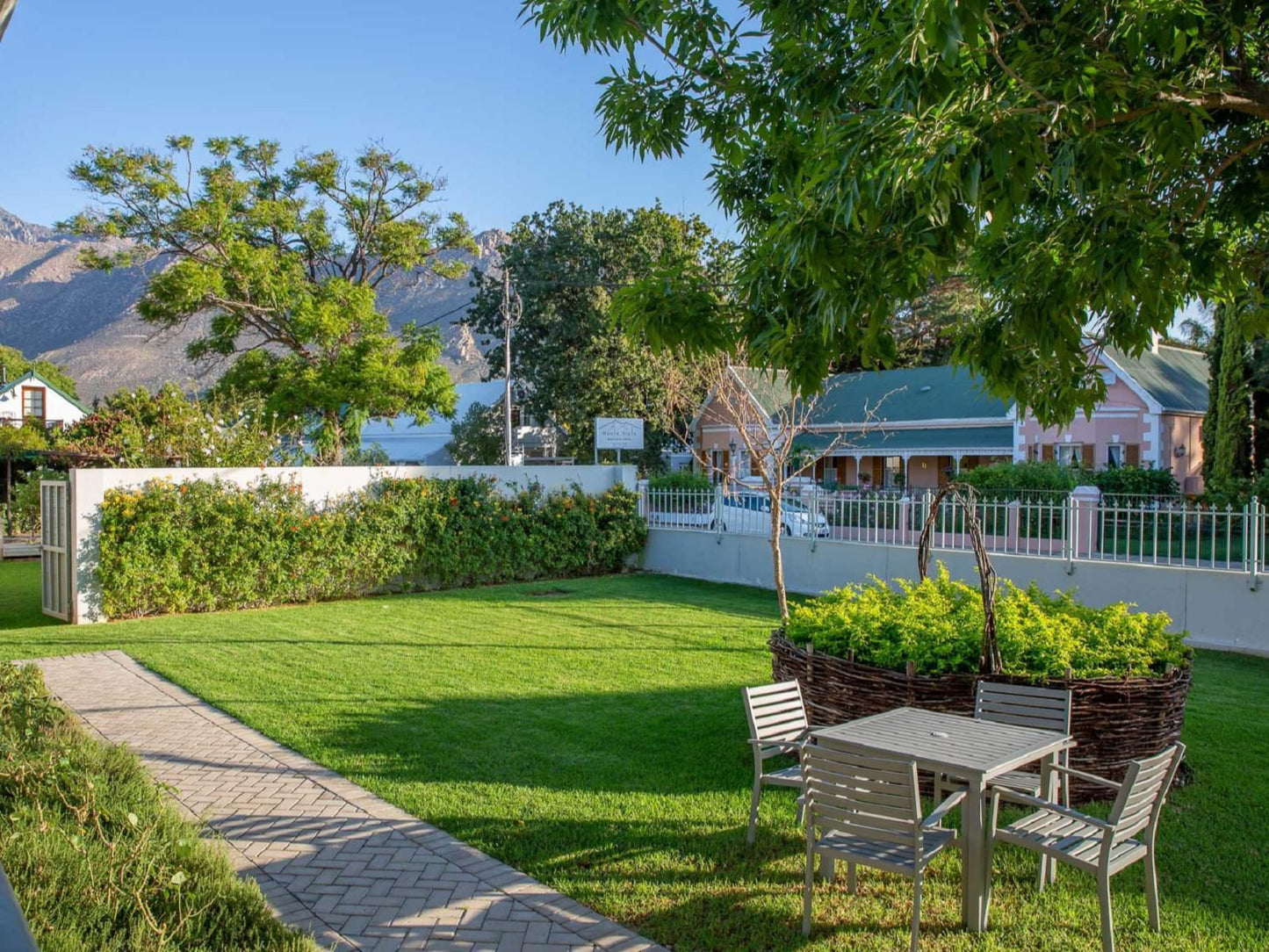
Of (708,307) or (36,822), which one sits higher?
(708,307)

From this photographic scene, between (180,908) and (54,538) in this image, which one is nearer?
(180,908)

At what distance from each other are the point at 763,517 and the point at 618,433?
6.35 metres

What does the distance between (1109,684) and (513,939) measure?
3938 mm

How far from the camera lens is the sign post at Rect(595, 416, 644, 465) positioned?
2281cm

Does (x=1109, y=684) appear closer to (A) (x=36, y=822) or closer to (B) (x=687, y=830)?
(B) (x=687, y=830)

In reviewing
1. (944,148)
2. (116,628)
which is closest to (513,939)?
(944,148)

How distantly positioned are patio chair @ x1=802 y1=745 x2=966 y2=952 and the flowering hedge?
39.3 ft

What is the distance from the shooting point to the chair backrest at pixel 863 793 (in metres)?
4.34

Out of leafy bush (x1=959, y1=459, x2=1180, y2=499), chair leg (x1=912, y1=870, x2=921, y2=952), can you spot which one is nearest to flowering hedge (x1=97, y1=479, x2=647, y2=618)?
leafy bush (x1=959, y1=459, x2=1180, y2=499)

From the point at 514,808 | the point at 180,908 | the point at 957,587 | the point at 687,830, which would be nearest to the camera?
the point at 180,908

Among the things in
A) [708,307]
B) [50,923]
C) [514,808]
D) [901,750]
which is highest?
[708,307]

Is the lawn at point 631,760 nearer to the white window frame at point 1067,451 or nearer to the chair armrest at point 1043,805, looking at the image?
the chair armrest at point 1043,805

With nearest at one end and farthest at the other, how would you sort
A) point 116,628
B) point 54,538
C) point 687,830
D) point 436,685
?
1. point 687,830
2. point 436,685
3. point 116,628
4. point 54,538

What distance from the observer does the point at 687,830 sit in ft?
18.9
